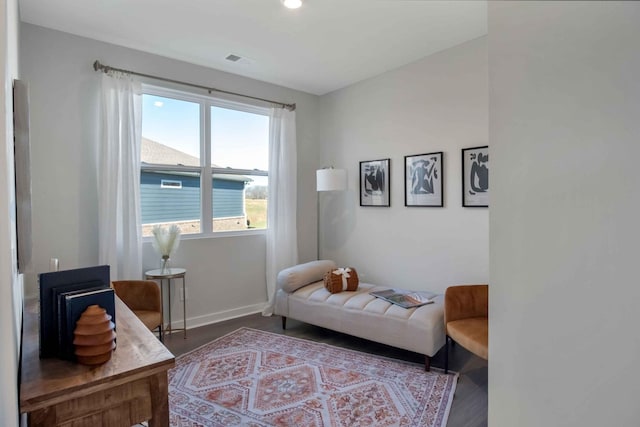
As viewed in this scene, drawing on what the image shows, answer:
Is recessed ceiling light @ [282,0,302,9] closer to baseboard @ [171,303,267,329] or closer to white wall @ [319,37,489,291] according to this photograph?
white wall @ [319,37,489,291]

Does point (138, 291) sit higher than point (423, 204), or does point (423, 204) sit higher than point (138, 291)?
point (423, 204)

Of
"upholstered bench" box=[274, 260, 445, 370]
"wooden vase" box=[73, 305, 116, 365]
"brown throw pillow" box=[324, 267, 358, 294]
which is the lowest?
"upholstered bench" box=[274, 260, 445, 370]

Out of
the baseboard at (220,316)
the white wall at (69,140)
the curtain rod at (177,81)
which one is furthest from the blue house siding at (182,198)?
the baseboard at (220,316)

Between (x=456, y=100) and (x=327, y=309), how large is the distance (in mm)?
2341

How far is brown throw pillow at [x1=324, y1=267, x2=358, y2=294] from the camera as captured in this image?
3.43 metres

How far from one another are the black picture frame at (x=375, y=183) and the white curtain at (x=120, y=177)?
2.45 m

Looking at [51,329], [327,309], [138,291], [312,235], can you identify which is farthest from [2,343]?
[312,235]

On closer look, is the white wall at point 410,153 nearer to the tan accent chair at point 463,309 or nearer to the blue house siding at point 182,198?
the tan accent chair at point 463,309

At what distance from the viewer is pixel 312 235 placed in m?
4.86

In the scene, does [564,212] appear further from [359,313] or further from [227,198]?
[227,198]

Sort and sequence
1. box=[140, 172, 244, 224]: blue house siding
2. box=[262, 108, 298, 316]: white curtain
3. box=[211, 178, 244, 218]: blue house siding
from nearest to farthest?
1. box=[140, 172, 244, 224]: blue house siding
2. box=[211, 178, 244, 218]: blue house siding
3. box=[262, 108, 298, 316]: white curtain

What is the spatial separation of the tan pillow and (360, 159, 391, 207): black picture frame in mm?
1020

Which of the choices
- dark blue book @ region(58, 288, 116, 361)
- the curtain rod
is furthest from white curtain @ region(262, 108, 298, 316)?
dark blue book @ region(58, 288, 116, 361)

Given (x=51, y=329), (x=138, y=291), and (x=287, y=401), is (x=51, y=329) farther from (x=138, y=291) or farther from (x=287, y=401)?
(x=138, y=291)
